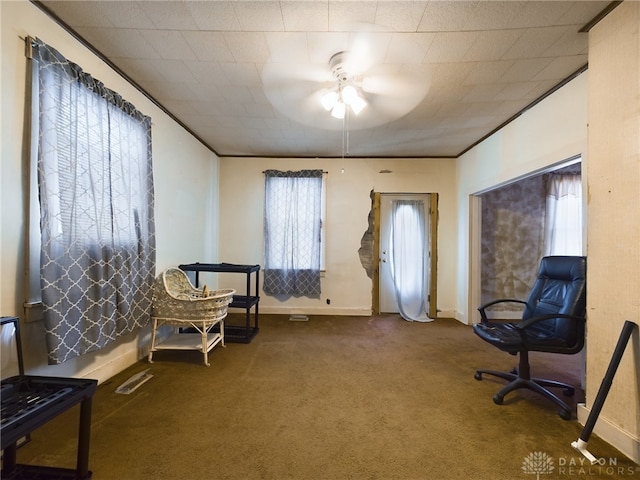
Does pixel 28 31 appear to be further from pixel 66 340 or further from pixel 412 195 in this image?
pixel 412 195

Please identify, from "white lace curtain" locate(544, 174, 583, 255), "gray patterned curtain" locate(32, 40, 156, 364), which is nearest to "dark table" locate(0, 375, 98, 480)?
"gray patterned curtain" locate(32, 40, 156, 364)

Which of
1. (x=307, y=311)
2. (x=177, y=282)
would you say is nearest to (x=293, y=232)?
(x=307, y=311)

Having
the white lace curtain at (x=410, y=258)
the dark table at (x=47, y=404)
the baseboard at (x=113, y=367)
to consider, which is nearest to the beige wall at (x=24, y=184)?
the baseboard at (x=113, y=367)

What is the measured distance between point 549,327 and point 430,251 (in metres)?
2.07

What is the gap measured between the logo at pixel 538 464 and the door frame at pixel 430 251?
2604 millimetres

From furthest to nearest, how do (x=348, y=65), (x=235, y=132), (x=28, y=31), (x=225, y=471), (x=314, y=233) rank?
(x=314, y=233) → (x=235, y=132) → (x=348, y=65) → (x=28, y=31) → (x=225, y=471)

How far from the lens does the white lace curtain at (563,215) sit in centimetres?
358

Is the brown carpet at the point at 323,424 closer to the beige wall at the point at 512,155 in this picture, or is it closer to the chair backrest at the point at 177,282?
the chair backrest at the point at 177,282

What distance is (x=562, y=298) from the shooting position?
6.10ft

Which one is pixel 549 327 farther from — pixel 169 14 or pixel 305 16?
pixel 169 14

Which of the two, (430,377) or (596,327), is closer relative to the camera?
(596,327)

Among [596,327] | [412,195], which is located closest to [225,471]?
[596,327]

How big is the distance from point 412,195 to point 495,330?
2.50m

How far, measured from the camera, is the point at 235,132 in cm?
317
